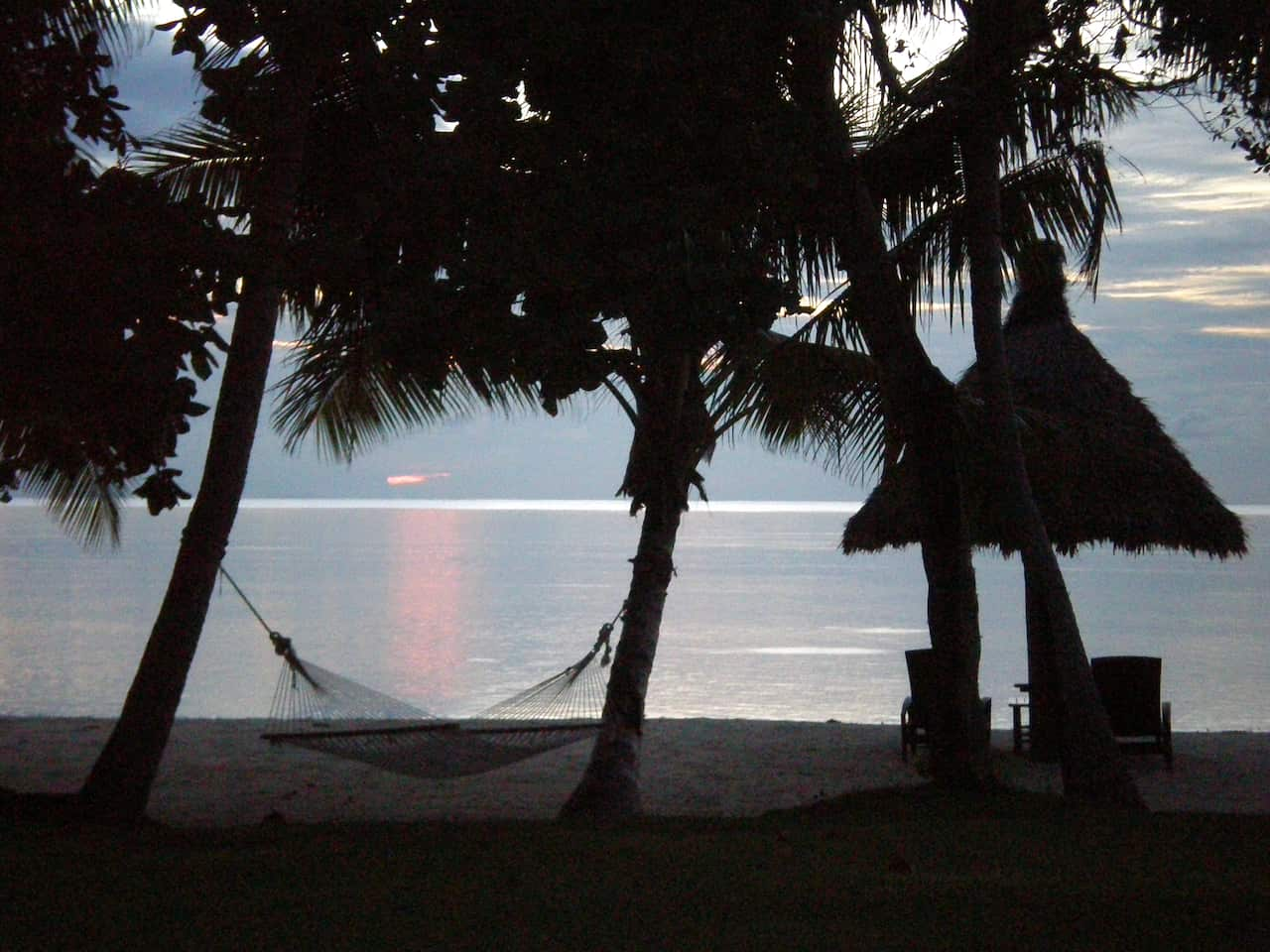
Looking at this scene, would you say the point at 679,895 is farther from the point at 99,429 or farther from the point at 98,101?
the point at 98,101

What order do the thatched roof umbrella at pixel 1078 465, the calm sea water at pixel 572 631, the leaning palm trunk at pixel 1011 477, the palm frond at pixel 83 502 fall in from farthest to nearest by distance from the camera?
the calm sea water at pixel 572 631 → the thatched roof umbrella at pixel 1078 465 → the palm frond at pixel 83 502 → the leaning palm trunk at pixel 1011 477

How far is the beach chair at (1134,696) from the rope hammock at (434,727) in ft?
10.1

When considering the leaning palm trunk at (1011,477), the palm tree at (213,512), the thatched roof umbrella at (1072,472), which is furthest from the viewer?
the thatched roof umbrella at (1072,472)

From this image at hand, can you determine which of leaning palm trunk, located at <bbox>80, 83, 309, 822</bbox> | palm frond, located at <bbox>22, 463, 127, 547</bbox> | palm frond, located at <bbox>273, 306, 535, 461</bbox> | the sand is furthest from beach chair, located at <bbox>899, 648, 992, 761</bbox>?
palm frond, located at <bbox>22, 463, 127, 547</bbox>

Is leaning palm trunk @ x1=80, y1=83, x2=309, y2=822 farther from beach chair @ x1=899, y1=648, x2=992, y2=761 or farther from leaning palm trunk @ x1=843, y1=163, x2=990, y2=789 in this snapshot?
beach chair @ x1=899, y1=648, x2=992, y2=761

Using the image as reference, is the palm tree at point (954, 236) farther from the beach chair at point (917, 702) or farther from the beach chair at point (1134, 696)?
the beach chair at point (1134, 696)

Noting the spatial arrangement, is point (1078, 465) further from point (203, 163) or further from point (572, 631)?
point (572, 631)

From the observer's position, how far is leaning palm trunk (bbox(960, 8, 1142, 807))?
555 cm

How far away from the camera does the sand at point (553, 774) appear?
6.51 metres

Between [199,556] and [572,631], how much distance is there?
1915cm

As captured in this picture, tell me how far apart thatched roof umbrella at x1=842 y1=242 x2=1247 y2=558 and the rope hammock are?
2.89 m

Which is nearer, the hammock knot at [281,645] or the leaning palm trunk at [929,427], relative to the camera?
the leaning palm trunk at [929,427]

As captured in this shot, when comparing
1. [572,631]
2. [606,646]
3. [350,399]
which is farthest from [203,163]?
[572,631]

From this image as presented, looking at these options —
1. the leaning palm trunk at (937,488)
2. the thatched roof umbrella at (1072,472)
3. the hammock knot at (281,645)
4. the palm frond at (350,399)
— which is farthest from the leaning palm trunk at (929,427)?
the hammock knot at (281,645)
